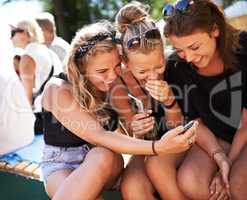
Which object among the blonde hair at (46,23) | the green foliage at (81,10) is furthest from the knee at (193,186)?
the green foliage at (81,10)

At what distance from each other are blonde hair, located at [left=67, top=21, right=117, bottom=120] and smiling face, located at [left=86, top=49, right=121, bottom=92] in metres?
0.02

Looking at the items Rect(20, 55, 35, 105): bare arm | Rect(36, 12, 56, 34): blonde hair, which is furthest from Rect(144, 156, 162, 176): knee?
Rect(36, 12, 56, 34): blonde hair

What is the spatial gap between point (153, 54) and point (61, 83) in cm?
45

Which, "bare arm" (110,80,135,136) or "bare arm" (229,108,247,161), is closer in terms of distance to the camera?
"bare arm" (229,108,247,161)

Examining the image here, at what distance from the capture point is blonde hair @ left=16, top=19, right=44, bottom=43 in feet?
14.5

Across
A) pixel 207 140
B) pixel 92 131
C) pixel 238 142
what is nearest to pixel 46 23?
pixel 92 131

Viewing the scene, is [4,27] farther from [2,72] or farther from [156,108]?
[156,108]

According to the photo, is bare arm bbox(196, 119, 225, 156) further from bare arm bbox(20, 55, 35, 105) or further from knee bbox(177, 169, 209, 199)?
bare arm bbox(20, 55, 35, 105)

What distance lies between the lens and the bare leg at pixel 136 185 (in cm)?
181

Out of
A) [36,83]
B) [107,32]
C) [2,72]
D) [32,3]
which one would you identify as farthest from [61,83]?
[32,3]

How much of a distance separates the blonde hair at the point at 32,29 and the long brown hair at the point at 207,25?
8.87ft

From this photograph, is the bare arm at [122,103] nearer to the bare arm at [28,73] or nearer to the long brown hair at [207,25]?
the long brown hair at [207,25]

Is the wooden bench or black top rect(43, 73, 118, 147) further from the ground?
black top rect(43, 73, 118, 147)

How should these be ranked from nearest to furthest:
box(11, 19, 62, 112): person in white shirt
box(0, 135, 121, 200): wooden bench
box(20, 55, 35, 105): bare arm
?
box(0, 135, 121, 200): wooden bench → box(11, 19, 62, 112): person in white shirt → box(20, 55, 35, 105): bare arm
